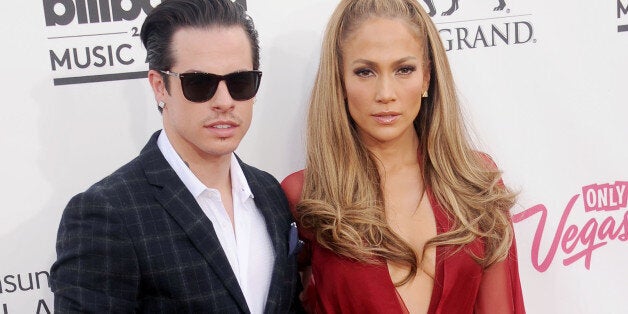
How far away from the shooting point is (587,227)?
256cm

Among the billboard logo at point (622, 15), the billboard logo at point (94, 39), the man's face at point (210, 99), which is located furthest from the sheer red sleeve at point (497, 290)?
the billboard logo at point (94, 39)

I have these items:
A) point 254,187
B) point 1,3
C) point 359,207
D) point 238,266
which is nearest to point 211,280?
point 238,266

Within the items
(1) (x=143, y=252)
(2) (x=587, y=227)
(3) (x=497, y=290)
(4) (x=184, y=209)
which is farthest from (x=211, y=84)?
(2) (x=587, y=227)

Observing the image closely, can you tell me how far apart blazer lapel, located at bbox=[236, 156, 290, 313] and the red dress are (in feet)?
0.61

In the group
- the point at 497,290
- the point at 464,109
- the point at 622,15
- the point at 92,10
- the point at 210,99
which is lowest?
the point at 497,290

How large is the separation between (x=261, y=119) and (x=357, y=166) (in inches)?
17.3

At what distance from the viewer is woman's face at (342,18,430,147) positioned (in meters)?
1.98

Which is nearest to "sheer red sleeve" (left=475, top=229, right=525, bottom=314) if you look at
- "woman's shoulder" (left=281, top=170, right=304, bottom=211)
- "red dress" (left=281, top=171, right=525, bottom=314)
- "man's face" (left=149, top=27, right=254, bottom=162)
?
"red dress" (left=281, top=171, right=525, bottom=314)

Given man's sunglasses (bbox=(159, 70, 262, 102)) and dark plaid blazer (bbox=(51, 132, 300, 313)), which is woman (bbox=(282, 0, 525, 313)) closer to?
dark plaid blazer (bbox=(51, 132, 300, 313))

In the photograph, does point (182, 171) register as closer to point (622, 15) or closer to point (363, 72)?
point (363, 72)

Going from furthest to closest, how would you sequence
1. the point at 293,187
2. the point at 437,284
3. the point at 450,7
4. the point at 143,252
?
the point at 450,7
the point at 293,187
the point at 437,284
the point at 143,252

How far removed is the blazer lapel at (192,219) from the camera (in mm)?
1615

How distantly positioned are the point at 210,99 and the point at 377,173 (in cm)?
67

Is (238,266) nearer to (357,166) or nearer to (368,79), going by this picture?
(357,166)
